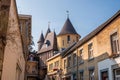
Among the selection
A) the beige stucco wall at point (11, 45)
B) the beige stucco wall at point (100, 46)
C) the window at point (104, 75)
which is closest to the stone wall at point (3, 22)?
the beige stucco wall at point (11, 45)

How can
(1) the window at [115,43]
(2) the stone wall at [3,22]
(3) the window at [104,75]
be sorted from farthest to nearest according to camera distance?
1. (3) the window at [104,75]
2. (1) the window at [115,43]
3. (2) the stone wall at [3,22]

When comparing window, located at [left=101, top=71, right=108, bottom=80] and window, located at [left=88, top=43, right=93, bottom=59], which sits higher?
window, located at [left=88, top=43, right=93, bottom=59]

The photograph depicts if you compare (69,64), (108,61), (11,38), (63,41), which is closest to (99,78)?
(108,61)

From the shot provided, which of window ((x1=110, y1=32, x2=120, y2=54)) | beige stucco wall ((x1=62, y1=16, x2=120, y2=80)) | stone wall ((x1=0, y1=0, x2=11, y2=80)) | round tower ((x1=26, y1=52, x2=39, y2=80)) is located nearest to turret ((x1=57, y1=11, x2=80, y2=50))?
round tower ((x1=26, y1=52, x2=39, y2=80))

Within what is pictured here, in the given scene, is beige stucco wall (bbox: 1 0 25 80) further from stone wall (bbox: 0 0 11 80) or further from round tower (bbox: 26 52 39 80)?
round tower (bbox: 26 52 39 80)

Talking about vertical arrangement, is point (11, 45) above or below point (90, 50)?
below

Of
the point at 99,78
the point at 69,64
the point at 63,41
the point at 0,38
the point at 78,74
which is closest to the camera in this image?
the point at 0,38

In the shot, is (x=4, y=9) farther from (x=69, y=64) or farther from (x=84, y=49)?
(x=69, y=64)

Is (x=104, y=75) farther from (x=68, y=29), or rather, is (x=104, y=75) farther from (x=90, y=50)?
(x=68, y=29)

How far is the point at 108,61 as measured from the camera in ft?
57.9

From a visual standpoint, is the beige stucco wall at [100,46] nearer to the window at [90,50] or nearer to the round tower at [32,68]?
the window at [90,50]

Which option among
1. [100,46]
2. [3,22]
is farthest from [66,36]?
[3,22]

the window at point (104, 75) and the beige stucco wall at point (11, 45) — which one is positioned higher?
the beige stucco wall at point (11, 45)

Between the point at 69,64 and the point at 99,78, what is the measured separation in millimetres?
Result: 11706
